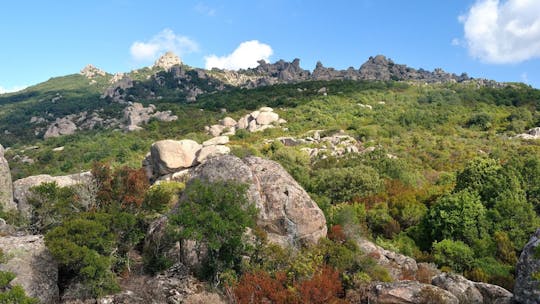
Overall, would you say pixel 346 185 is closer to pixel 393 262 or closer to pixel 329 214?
pixel 329 214

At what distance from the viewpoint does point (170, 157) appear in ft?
117

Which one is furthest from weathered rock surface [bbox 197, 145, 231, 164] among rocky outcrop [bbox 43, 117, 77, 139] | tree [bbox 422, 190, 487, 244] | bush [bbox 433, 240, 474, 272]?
rocky outcrop [bbox 43, 117, 77, 139]

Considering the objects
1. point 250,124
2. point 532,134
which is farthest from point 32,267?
point 532,134

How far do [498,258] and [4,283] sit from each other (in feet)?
82.5

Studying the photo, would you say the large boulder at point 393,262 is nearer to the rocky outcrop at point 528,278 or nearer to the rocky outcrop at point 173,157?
the rocky outcrop at point 528,278

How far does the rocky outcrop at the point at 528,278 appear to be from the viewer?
1251 centimetres

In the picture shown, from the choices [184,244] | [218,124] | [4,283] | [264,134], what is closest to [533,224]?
[184,244]

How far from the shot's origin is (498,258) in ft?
74.3

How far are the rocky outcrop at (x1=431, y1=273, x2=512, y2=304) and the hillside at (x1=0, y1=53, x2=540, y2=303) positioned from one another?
10.3 inches

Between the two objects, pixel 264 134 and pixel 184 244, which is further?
pixel 264 134

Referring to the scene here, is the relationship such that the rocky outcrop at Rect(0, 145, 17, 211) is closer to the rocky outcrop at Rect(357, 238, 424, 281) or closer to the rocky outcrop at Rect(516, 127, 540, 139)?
the rocky outcrop at Rect(357, 238, 424, 281)

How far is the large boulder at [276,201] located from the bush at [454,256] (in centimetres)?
871

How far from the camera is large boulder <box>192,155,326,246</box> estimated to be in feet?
57.7

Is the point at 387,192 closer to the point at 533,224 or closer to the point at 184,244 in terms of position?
the point at 533,224
